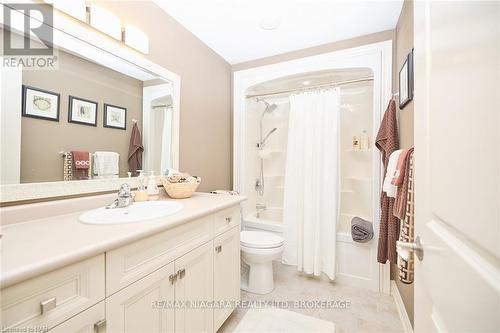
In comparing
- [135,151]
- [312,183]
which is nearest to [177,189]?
[135,151]

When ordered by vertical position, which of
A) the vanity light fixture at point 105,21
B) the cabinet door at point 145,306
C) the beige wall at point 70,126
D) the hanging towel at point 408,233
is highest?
the vanity light fixture at point 105,21

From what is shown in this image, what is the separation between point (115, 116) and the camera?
1.41m

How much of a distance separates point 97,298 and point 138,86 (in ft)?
4.40

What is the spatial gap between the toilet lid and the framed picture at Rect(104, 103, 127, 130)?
135 centimetres

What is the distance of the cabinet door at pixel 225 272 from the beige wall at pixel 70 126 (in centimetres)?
81

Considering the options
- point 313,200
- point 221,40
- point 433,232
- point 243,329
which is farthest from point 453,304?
point 221,40

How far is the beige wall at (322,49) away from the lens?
1991 mm

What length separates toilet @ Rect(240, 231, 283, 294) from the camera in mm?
1882

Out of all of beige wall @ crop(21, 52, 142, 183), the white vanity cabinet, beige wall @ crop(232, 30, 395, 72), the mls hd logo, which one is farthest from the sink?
beige wall @ crop(232, 30, 395, 72)

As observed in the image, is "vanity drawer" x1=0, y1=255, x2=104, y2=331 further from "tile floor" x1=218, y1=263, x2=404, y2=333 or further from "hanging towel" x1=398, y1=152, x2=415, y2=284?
"tile floor" x1=218, y1=263, x2=404, y2=333

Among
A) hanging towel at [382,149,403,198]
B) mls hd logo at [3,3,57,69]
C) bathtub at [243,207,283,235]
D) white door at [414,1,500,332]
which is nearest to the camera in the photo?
white door at [414,1,500,332]

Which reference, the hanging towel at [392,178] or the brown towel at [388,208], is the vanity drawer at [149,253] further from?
the brown towel at [388,208]

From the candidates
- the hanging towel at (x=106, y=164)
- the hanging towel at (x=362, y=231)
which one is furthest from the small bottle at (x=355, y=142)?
the hanging towel at (x=106, y=164)

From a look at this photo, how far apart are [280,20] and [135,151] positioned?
159 centimetres
